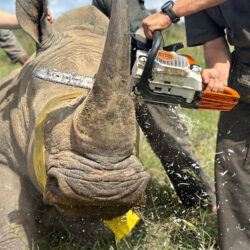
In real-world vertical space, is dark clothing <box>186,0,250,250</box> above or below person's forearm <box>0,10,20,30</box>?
below

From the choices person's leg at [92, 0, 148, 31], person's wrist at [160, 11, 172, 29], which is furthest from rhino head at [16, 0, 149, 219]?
person's leg at [92, 0, 148, 31]

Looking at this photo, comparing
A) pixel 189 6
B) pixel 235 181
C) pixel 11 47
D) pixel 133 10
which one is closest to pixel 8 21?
pixel 133 10

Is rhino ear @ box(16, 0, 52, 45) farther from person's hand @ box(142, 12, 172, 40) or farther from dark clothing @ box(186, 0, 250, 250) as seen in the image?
dark clothing @ box(186, 0, 250, 250)

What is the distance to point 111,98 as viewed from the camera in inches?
84.7

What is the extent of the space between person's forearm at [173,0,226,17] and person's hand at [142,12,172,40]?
0.33ft

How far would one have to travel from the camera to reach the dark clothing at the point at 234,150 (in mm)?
3152

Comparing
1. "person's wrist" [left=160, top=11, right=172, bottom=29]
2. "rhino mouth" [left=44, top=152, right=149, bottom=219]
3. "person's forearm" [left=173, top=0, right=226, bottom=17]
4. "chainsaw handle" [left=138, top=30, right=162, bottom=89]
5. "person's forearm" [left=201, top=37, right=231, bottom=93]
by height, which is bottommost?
"rhino mouth" [left=44, top=152, right=149, bottom=219]

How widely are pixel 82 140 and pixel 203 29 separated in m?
1.71

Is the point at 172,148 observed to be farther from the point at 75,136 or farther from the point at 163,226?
the point at 75,136

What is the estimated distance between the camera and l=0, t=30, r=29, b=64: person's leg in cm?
648

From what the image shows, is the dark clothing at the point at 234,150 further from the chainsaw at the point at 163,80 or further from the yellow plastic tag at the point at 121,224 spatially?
the yellow plastic tag at the point at 121,224

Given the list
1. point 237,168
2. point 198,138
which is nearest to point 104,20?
point 237,168

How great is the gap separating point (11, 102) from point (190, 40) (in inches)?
63.5

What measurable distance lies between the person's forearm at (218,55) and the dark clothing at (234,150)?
0.20 ft
